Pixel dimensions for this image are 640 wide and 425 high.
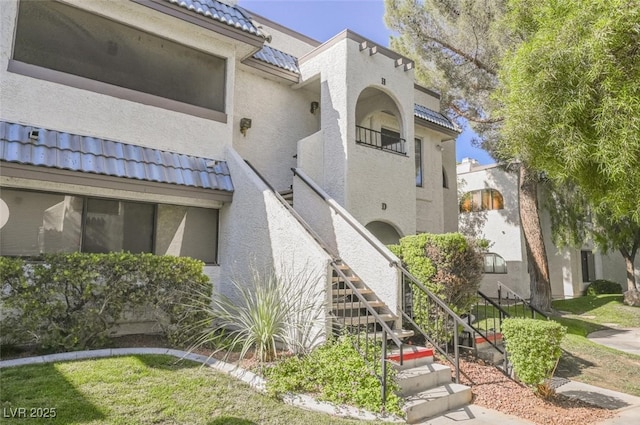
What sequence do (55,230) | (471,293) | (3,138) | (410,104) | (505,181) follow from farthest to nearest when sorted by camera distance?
(505,181) < (410,104) < (471,293) < (55,230) < (3,138)

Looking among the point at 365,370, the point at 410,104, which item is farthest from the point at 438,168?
the point at 365,370

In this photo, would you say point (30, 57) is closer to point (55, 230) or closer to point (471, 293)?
point (55, 230)

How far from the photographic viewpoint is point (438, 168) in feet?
54.5

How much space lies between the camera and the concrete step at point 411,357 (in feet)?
22.8

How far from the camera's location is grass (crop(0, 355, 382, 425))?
4.73 meters

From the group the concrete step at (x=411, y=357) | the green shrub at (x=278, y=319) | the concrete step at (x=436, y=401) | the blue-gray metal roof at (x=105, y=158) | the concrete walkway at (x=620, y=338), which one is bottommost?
the concrete walkway at (x=620, y=338)

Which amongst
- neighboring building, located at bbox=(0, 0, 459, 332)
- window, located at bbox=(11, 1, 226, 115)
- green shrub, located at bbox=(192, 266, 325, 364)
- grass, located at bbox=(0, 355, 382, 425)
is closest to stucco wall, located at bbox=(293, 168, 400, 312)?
neighboring building, located at bbox=(0, 0, 459, 332)

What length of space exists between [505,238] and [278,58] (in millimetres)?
16979

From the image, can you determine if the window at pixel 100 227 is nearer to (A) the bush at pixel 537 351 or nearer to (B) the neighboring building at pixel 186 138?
(B) the neighboring building at pixel 186 138

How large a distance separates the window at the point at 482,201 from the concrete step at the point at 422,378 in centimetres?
1932

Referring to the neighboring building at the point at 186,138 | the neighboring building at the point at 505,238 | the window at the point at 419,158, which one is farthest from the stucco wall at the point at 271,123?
the neighboring building at the point at 505,238

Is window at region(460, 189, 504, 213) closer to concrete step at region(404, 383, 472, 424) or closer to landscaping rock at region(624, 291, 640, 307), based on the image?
landscaping rock at region(624, 291, 640, 307)

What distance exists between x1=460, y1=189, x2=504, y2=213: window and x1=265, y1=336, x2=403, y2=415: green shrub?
67.3ft

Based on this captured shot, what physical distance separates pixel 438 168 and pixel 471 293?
890cm
